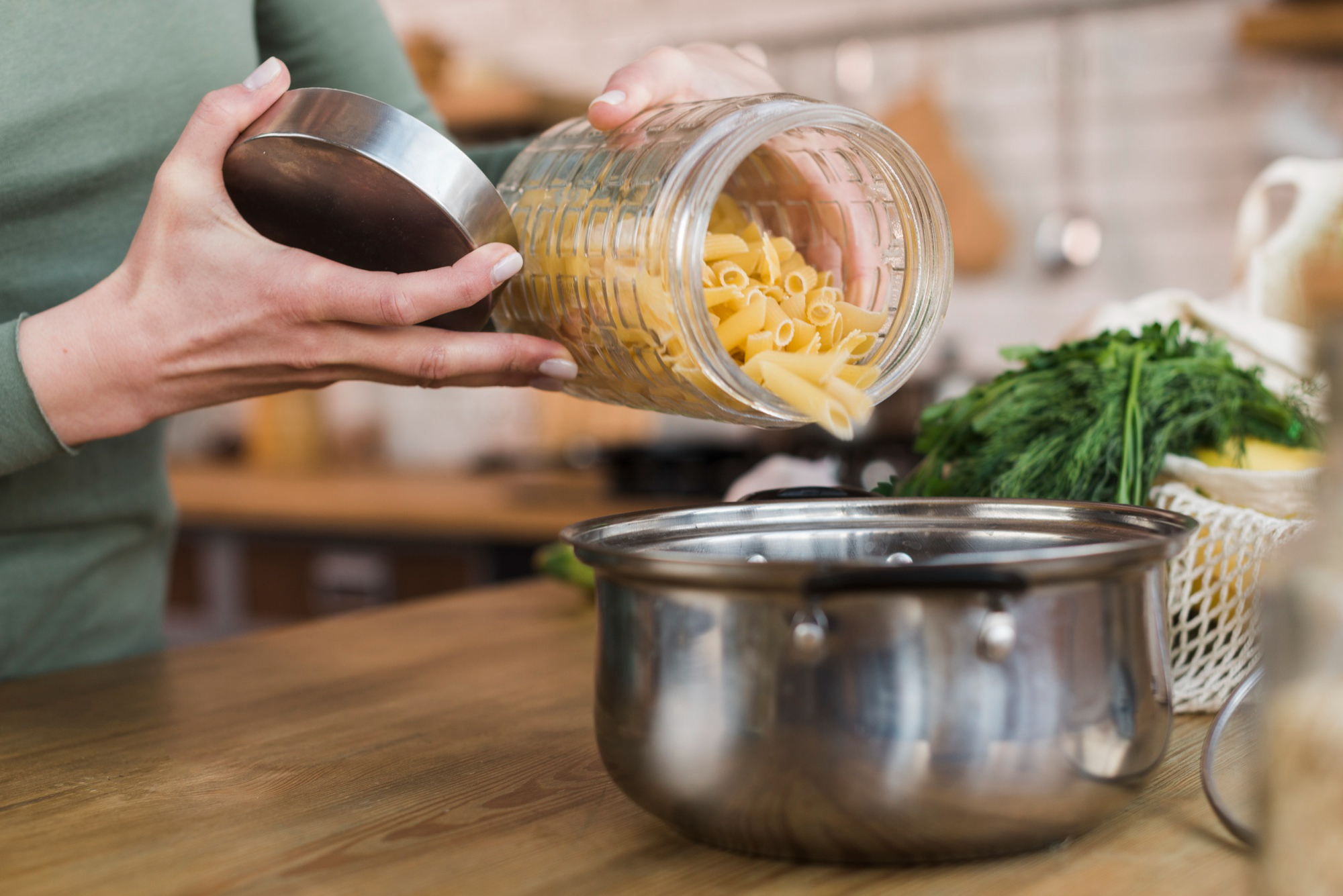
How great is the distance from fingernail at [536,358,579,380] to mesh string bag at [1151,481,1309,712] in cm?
35

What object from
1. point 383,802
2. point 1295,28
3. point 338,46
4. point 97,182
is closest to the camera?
point 383,802

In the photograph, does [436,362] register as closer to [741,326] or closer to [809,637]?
[741,326]

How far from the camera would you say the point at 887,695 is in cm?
44

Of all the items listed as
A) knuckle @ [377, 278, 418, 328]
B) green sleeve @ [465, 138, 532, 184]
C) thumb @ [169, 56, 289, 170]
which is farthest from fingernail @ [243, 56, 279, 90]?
green sleeve @ [465, 138, 532, 184]

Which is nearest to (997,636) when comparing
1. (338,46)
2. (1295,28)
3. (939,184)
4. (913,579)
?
(913,579)

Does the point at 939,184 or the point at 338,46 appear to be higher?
the point at 939,184

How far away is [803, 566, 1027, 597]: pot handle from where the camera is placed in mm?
422

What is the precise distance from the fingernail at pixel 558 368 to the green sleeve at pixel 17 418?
278mm

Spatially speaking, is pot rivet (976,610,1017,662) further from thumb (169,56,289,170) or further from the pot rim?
thumb (169,56,289,170)

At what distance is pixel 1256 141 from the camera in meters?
2.24

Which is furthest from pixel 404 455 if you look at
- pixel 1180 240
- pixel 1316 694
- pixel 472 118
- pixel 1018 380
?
pixel 1316 694

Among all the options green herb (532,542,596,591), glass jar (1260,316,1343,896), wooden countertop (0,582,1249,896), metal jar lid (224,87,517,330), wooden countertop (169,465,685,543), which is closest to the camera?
glass jar (1260,316,1343,896)

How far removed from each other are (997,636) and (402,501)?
2.02m

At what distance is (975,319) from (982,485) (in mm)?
1820
